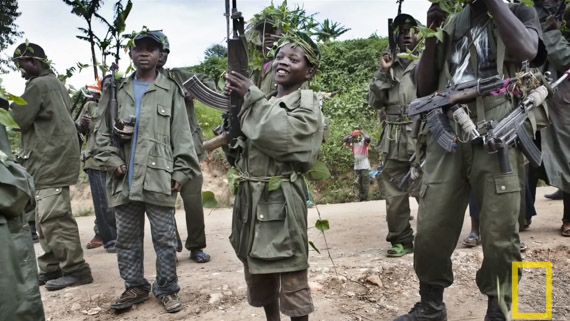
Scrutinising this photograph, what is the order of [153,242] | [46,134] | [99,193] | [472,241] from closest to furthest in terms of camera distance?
[153,242], [46,134], [472,241], [99,193]

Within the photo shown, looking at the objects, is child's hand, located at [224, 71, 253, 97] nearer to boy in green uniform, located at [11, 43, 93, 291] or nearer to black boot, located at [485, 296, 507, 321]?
black boot, located at [485, 296, 507, 321]

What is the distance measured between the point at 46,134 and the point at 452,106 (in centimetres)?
360

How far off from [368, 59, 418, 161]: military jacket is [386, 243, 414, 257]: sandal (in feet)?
2.83

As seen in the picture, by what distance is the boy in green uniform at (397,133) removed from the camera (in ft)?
17.6

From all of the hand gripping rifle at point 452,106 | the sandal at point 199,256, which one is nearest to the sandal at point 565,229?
the hand gripping rifle at point 452,106

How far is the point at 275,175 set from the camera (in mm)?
3197

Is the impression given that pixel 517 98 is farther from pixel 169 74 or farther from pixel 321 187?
pixel 321 187

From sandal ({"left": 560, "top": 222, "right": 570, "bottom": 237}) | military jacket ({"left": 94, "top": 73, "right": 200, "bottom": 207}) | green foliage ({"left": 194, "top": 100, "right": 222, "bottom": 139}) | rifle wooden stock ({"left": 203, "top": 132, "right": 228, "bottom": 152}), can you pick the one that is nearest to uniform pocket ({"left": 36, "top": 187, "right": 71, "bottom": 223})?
military jacket ({"left": 94, "top": 73, "right": 200, "bottom": 207})

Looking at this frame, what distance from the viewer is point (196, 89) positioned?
13.2ft

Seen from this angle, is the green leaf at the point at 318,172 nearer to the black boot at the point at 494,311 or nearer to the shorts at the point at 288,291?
the shorts at the point at 288,291

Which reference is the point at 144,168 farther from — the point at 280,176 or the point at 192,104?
the point at 192,104

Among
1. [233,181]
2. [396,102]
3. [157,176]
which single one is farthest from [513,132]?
[157,176]

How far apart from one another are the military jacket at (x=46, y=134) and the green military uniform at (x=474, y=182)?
3303mm

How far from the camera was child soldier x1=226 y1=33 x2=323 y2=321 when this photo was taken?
304 centimetres
